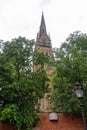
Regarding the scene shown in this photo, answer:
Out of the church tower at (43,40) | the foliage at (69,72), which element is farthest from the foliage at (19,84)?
the church tower at (43,40)

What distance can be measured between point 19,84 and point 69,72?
399cm

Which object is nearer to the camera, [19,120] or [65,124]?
[19,120]

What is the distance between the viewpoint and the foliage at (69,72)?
1716cm

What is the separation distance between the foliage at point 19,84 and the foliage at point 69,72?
4.27 feet

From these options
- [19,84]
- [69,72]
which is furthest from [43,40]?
[19,84]

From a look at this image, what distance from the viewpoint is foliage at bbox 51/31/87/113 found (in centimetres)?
1716

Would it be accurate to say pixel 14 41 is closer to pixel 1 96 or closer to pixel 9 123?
Answer: pixel 1 96

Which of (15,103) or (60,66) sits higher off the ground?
(60,66)

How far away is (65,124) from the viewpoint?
18.0 meters

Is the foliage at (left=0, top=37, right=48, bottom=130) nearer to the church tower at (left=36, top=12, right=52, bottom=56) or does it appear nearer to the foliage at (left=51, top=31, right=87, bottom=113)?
the foliage at (left=51, top=31, right=87, bottom=113)

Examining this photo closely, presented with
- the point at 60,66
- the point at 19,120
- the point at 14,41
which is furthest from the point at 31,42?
the point at 19,120

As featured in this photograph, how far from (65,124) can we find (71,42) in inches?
274

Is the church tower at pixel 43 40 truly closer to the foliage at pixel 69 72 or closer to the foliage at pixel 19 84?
the foliage at pixel 69 72

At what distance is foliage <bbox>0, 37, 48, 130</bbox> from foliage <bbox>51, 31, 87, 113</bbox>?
4.27 ft
